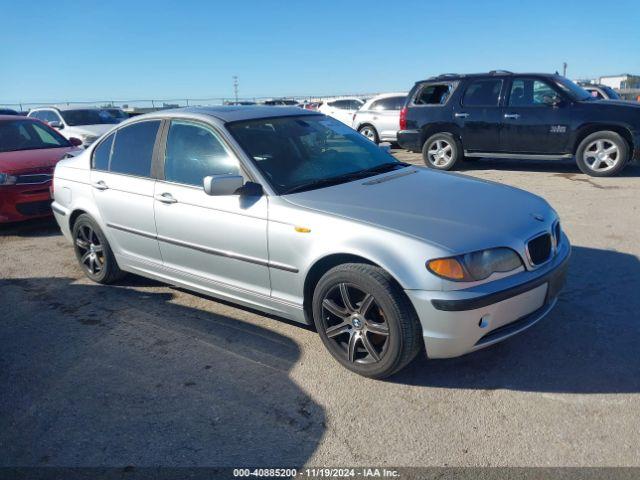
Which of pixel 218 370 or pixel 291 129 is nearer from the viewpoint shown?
pixel 218 370

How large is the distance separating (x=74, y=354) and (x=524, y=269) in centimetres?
305

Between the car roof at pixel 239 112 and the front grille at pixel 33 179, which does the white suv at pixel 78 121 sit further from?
the car roof at pixel 239 112

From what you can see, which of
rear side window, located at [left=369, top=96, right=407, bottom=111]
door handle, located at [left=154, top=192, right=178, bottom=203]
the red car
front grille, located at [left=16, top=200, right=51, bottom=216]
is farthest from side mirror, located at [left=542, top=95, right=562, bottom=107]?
front grille, located at [left=16, top=200, right=51, bottom=216]

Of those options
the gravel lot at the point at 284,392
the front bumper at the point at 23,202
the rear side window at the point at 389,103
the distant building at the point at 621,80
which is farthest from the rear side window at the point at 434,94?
the distant building at the point at 621,80

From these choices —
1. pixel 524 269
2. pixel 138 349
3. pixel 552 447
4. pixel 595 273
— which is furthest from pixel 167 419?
pixel 595 273

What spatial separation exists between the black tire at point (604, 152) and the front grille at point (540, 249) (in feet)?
21.9

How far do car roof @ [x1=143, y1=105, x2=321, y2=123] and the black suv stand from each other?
609 centimetres

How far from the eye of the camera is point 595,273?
466 centimetres

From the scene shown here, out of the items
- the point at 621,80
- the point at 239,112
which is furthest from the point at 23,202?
the point at 621,80

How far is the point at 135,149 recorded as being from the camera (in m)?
4.55

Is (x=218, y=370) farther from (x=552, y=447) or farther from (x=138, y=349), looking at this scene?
(x=552, y=447)

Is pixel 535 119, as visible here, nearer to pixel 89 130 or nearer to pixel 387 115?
pixel 387 115

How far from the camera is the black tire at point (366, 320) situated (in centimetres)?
296

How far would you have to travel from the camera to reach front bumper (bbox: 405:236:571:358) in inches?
112
